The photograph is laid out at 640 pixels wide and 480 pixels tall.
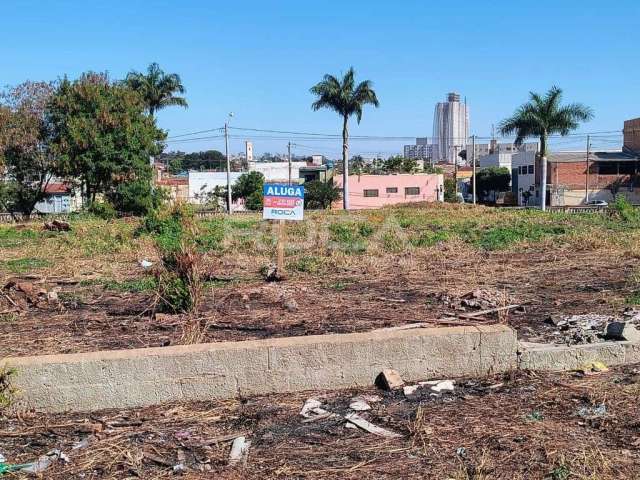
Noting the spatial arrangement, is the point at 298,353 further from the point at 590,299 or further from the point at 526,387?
the point at 590,299

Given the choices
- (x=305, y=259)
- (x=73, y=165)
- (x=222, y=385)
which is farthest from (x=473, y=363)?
(x=73, y=165)

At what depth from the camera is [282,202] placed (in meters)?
12.1

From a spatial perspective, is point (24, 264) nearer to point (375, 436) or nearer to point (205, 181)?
point (375, 436)

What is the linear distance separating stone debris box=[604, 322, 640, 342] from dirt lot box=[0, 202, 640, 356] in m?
0.52

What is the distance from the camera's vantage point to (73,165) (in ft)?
119

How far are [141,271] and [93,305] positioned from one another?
364cm

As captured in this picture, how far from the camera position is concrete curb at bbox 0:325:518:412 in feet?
16.5

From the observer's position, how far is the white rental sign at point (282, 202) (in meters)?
12.0

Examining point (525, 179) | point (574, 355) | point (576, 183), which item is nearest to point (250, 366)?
point (574, 355)

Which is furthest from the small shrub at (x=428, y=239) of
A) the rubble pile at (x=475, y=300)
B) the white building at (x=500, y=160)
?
the white building at (x=500, y=160)

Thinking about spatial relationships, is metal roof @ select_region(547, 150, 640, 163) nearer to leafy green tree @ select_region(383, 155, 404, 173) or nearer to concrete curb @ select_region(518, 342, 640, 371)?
leafy green tree @ select_region(383, 155, 404, 173)

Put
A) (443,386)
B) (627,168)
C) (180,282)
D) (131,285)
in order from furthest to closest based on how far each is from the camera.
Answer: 1. (627,168)
2. (131,285)
3. (180,282)
4. (443,386)

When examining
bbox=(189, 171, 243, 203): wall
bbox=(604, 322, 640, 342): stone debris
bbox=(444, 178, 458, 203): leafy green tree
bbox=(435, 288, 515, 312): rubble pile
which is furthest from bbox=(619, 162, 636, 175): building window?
bbox=(604, 322, 640, 342): stone debris

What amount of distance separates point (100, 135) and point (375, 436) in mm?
35158
